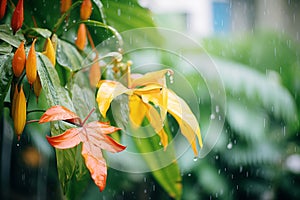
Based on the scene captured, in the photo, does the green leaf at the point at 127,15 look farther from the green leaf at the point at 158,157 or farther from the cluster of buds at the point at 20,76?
the cluster of buds at the point at 20,76

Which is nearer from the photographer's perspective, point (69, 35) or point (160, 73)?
point (160, 73)

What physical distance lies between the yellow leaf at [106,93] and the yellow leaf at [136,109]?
2 cm

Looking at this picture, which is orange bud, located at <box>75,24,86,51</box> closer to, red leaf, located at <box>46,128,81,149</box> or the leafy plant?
the leafy plant

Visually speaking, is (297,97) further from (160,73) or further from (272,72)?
(160,73)

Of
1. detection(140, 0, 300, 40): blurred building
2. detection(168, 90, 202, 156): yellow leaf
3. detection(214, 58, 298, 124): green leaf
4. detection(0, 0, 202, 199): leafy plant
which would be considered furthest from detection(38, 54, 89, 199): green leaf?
detection(140, 0, 300, 40): blurred building

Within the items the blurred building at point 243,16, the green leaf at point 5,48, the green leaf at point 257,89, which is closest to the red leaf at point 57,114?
the green leaf at point 5,48

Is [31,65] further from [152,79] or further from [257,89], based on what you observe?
[257,89]

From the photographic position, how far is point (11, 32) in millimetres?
623

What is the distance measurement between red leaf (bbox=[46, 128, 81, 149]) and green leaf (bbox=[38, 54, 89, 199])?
0.02 meters

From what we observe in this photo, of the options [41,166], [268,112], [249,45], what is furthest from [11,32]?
[249,45]

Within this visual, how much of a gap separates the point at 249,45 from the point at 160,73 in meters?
1.79

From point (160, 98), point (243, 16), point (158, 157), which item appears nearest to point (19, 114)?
point (160, 98)

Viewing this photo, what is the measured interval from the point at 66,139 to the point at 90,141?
2 centimetres

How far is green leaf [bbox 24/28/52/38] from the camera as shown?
0.62m
